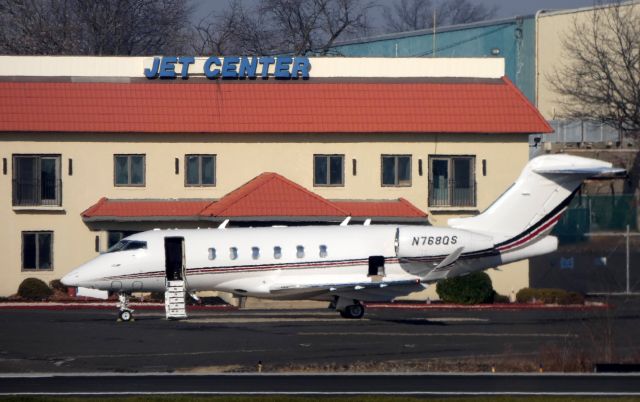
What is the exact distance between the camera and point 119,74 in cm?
5012

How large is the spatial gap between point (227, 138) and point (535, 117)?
39.0ft

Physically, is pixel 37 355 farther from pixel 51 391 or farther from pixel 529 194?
pixel 529 194

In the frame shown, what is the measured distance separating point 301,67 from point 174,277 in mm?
14841

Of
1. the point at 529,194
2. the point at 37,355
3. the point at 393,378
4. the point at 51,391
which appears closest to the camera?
the point at 51,391

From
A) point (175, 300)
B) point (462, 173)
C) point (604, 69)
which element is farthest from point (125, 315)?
point (604, 69)

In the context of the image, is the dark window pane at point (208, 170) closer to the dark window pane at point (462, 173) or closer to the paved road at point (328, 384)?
the dark window pane at point (462, 173)

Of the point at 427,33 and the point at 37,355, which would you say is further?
the point at 427,33

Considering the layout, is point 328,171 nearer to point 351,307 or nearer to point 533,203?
point 351,307

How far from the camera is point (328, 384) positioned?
24250 millimetres

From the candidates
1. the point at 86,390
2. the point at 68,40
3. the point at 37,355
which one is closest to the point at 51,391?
the point at 86,390

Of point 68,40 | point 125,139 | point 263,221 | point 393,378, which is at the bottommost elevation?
point 393,378

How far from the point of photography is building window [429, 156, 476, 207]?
50.7 meters

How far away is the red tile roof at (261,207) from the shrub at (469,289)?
3580 millimetres

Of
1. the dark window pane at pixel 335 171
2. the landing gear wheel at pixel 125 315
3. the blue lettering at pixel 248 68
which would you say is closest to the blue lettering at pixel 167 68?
the blue lettering at pixel 248 68
